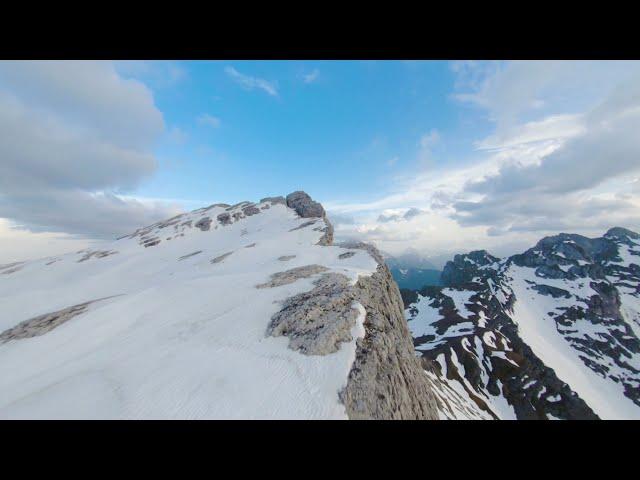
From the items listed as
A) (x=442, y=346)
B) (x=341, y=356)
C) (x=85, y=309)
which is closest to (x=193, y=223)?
(x=85, y=309)

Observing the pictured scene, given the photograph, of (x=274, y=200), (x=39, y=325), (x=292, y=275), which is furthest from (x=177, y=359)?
(x=274, y=200)

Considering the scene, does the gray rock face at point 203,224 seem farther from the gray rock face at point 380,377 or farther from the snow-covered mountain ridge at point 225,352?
the gray rock face at point 380,377

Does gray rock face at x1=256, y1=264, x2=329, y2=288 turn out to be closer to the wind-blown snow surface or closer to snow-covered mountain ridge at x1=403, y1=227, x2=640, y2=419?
the wind-blown snow surface

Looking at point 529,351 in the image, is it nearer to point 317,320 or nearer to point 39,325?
point 317,320

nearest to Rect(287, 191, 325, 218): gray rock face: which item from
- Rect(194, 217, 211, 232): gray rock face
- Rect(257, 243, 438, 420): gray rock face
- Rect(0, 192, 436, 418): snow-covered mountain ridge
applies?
Answer: Rect(194, 217, 211, 232): gray rock face

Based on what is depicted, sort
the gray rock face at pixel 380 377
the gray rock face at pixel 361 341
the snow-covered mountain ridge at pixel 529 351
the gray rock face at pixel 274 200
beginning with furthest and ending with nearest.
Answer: the gray rock face at pixel 274 200
the snow-covered mountain ridge at pixel 529 351
the gray rock face at pixel 361 341
the gray rock face at pixel 380 377

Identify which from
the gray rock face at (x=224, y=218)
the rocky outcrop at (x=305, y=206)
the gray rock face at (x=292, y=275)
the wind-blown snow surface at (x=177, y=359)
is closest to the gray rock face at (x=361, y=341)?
the wind-blown snow surface at (x=177, y=359)
